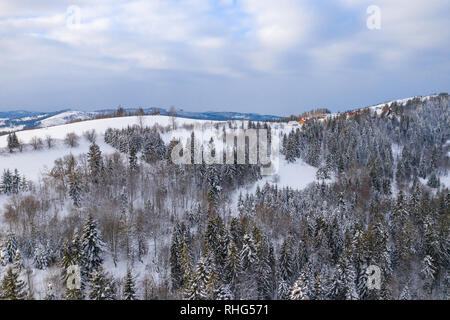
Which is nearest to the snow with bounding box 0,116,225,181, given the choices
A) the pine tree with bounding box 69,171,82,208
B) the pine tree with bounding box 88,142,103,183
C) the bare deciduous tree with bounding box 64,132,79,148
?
the bare deciduous tree with bounding box 64,132,79,148

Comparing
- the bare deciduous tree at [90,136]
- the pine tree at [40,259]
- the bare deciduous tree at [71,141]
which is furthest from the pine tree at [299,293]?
the bare deciduous tree at [90,136]

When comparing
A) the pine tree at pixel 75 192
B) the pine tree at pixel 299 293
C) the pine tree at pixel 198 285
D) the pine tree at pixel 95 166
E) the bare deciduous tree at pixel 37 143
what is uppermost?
the bare deciduous tree at pixel 37 143

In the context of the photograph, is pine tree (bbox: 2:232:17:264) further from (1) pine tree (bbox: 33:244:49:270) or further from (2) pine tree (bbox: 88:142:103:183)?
(2) pine tree (bbox: 88:142:103:183)

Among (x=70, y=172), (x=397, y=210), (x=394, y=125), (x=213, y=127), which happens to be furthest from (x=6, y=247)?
(x=394, y=125)

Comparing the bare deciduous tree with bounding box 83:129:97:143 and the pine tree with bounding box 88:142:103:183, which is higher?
the bare deciduous tree with bounding box 83:129:97:143

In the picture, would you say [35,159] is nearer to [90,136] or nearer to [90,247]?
[90,136]

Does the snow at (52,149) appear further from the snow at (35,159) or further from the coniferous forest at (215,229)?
the coniferous forest at (215,229)

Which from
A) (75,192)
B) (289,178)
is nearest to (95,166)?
(75,192)

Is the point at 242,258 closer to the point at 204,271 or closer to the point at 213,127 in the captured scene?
the point at 204,271
